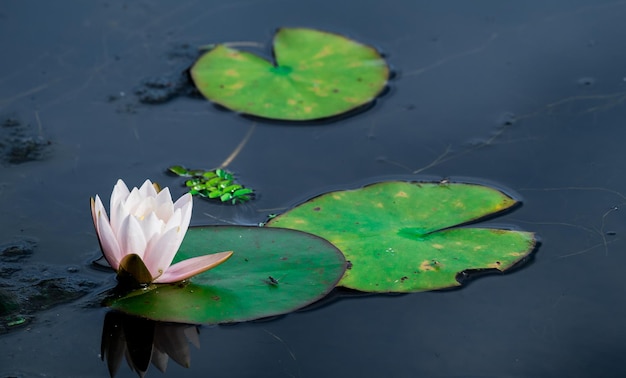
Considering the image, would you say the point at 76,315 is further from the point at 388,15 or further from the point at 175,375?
the point at 388,15

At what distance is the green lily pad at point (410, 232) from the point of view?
10.6ft

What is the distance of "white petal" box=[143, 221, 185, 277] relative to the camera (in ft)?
9.75

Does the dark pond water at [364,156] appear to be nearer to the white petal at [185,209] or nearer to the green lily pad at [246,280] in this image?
the green lily pad at [246,280]

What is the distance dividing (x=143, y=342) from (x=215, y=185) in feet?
3.53

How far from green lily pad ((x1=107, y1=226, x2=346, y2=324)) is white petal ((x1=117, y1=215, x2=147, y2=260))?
0.18 meters

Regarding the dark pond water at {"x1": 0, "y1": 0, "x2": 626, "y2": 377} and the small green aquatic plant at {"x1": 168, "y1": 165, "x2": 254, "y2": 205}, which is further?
the small green aquatic plant at {"x1": 168, "y1": 165, "x2": 254, "y2": 205}

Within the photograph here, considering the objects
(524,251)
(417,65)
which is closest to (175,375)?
(524,251)

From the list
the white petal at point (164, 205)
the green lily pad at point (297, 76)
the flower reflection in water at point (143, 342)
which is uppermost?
the green lily pad at point (297, 76)

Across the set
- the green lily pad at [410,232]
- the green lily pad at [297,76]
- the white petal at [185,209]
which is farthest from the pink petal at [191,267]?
the green lily pad at [297,76]

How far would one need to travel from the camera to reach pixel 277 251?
325cm

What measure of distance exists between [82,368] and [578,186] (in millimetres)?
2344

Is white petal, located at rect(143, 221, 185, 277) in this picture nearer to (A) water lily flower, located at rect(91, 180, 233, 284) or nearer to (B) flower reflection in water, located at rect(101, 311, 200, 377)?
(A) water lily flower, located at rect(91, 180, 233, 284)

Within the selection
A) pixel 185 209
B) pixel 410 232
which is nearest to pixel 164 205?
pixel 185 209

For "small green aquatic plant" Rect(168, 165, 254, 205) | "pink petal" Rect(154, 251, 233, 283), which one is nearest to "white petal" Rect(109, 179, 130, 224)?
"pink petal" Rect(154, 251, 233, 283)
